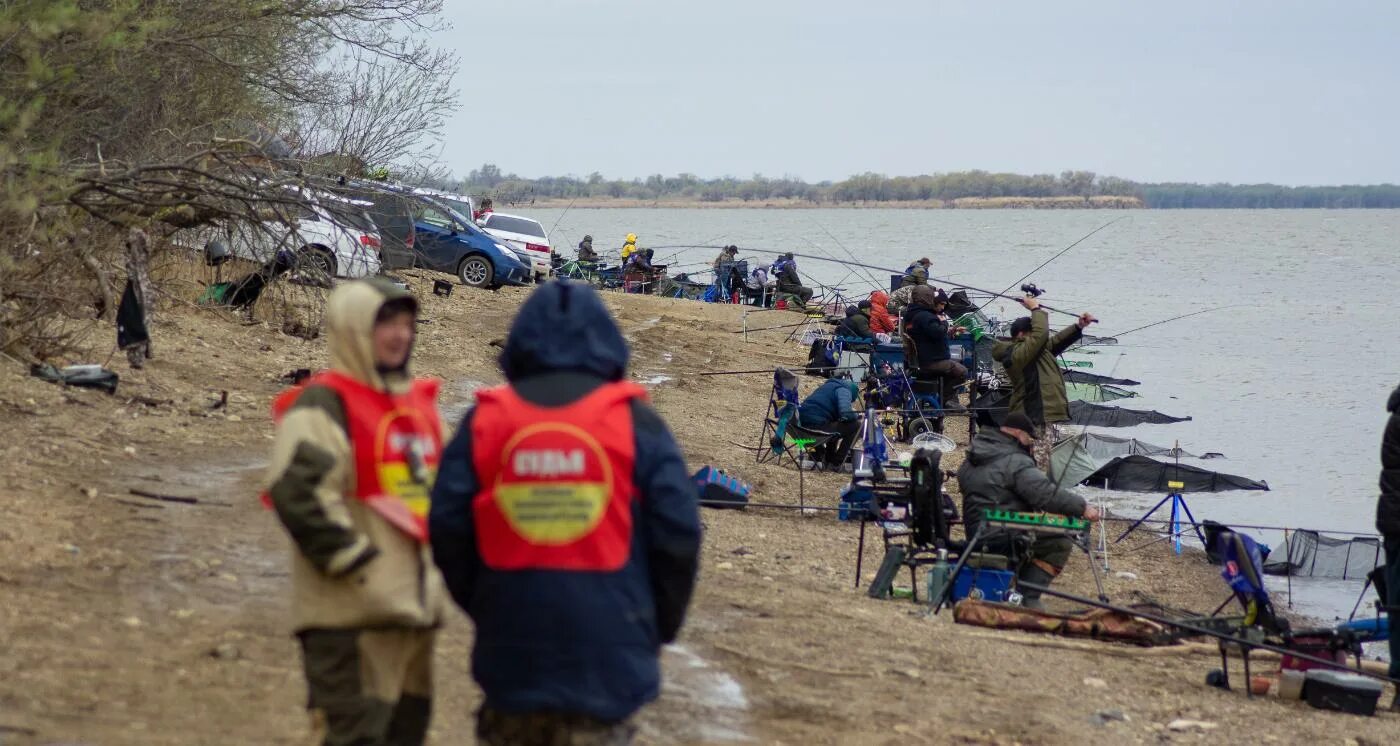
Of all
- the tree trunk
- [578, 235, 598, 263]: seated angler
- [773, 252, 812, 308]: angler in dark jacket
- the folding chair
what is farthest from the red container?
[578, 235, 598, 263]: seated angler

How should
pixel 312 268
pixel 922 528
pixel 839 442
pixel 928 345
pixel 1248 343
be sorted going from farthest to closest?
1. pixel 1248 343
2. pixel 928 345
3. pixel 839 442
4. pixel 312 268
5. pixel 922 528

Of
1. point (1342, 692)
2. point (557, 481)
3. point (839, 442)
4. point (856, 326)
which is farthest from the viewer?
point (856, 326)

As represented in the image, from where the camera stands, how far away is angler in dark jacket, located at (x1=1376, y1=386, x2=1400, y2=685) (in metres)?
8.04

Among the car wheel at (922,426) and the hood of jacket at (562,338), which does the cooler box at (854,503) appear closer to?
the car wheel at (922,426)

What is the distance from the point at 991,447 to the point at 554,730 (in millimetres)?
6460

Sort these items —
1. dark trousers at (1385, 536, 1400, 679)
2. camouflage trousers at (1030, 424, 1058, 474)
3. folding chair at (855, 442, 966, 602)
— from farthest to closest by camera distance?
camouflage trousers at (1030, 424, 1058, 474), folding chair at (855, 442, 966, 602), dark trousers at (1385, 536, 1400, 679)

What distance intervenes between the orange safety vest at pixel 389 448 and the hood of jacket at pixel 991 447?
608 cm

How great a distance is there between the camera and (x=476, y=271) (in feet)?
90.8

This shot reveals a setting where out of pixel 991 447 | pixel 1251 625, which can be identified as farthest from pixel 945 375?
pixel 1251 625

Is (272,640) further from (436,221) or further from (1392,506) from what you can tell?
(436,221)

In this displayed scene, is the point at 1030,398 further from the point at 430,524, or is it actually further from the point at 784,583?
the point at 430,524

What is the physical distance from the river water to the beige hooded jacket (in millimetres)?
10211

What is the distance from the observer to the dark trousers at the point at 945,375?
17625 millimetres

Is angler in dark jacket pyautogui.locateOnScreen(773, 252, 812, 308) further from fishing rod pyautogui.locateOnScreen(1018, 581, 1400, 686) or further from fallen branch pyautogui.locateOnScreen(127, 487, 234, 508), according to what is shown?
fallen branch pyautogui.locateOnScreen(127, 487, 234, 508)
